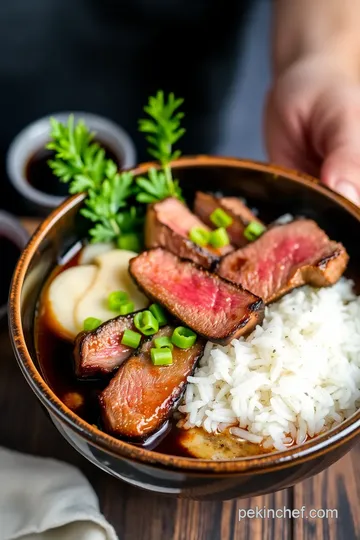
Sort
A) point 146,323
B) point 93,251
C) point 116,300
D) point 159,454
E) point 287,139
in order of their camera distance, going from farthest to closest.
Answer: point 287,139
point 93,251
point 116,300
point 146,323
point 159,454

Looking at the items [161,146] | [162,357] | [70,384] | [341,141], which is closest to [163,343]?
[162,357]

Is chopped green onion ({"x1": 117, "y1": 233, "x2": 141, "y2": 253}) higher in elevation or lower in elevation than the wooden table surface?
higher

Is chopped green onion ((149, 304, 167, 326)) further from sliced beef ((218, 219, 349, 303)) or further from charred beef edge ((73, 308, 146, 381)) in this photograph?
sliced beef ((218, 219, 349, 303))

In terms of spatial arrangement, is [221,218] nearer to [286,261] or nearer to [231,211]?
[231,211]

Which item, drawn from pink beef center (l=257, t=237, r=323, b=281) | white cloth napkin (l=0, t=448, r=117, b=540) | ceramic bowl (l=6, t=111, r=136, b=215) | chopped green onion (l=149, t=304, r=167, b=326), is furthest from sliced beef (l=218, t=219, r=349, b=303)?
ceramic bowl (l=6, t=111, r=136, b=215)

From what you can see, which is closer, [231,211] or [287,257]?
[287,257]

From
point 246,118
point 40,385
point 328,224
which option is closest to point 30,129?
point 246,118
